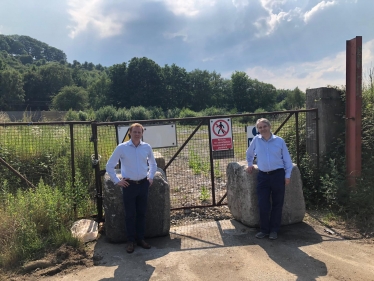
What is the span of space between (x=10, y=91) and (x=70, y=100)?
16729 millimetres

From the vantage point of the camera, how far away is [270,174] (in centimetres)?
469

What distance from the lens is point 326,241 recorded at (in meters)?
4.72

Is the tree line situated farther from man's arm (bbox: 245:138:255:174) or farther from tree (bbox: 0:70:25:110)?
man's arm (bbox: 245:138:255:174)

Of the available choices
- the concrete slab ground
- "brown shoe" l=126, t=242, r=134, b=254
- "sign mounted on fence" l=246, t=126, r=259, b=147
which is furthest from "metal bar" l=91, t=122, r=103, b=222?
"sign mounted on fence" l=246, t=126, r=259, b=147

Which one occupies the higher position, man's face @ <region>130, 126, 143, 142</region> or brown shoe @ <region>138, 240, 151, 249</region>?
man's face @ <region>130, 126, 143, 142</region>

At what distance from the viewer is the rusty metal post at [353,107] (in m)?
5.80

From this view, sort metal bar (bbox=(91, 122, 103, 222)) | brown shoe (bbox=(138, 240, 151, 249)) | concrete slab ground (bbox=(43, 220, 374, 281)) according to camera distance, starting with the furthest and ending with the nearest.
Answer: metal bar (bbox=(91, 122, 103, 222))
brown shoe (bbox=(138, 240, 151, 249))
concrete slab ground (bbox=(43, 220, 374, 281))

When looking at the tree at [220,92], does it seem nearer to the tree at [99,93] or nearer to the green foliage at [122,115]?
the tree at [99,93]

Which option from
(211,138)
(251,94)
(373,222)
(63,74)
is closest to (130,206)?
(211,138)

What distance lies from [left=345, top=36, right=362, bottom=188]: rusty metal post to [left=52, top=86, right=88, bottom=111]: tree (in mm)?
82855

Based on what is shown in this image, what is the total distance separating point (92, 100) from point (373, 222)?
90.6 metres

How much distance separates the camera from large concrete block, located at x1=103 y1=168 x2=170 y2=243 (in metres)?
4.75

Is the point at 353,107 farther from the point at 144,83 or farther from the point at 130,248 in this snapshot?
the point at 144,83

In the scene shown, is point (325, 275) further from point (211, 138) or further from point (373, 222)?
point (211, 138)
